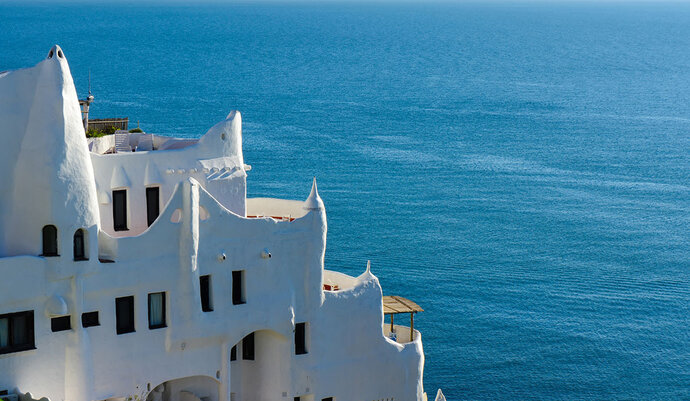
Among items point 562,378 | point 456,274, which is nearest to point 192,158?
point 562,378

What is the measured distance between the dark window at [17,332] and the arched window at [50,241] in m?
2.12

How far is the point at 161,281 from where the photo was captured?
4406 cm

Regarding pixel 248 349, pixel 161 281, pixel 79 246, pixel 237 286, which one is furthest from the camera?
pixel 248 349

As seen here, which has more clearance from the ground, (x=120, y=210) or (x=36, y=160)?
(x=36, y=160)

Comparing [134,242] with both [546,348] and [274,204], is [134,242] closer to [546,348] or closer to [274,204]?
[274,204]

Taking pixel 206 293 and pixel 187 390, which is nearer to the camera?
pixel 206 293

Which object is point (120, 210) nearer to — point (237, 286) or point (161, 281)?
point (161, 281)

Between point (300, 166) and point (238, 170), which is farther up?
point (238, 170)

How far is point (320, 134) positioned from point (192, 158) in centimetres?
9950

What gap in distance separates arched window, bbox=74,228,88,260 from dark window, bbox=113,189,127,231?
13.1 ft

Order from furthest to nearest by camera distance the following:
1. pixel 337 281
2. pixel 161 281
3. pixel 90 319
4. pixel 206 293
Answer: pixel 337 281 < pixel 206 293 < pixel 161 281 < pixel 90 319

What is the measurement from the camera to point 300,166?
12669 cm

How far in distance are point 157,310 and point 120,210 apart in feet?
14.4

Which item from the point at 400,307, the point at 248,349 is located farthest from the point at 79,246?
the point at 400,307
